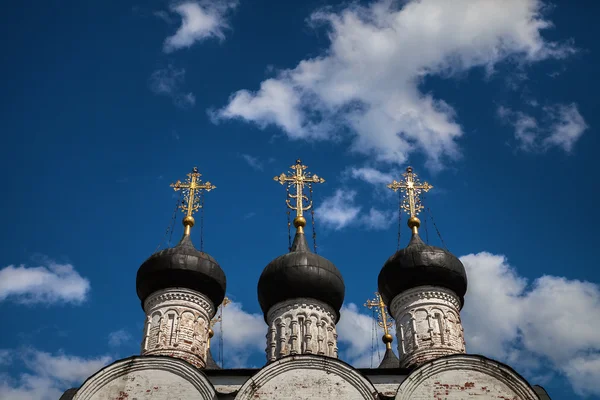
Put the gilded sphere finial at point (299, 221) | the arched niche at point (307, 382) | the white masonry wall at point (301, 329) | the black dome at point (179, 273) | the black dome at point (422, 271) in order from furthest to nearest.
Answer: the gilded sphere finial at point (299, 221)
the black dome at point (179, 273)
the black dome at point (422, 271)
the white masonry wall at point (301, 329)
the arched niche at point (307, 382)

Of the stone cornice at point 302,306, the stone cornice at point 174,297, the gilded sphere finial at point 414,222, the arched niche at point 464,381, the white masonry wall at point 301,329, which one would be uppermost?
the gilded sphere finial at point 414,222

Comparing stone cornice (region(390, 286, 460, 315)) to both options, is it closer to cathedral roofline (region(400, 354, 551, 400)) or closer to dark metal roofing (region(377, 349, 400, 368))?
cathedral roofline (region(400, 354, 551, 400))

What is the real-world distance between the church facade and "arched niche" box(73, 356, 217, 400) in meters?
0.01

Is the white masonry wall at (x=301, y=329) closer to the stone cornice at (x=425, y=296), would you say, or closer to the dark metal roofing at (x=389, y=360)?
the stone cornice at (x=425, y=296)

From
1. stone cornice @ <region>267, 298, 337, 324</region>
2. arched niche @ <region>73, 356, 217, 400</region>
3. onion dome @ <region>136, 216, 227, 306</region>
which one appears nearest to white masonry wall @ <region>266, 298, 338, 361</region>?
stone cornice @ <region>267, 298, 337, 324</region>

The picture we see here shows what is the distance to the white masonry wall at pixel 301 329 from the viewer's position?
451 inches

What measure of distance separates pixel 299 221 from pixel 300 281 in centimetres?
163

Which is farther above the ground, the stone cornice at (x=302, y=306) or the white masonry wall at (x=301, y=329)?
the stone cornice at (x=302, y=306)

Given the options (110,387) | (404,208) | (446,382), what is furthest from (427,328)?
(110,387)

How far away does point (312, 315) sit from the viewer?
11.8 m

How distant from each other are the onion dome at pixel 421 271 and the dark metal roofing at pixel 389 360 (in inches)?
133

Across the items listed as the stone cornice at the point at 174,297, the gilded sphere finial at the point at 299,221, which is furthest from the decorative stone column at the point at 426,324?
the stone cornice at the point at 174,297

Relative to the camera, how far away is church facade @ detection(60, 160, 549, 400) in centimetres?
995

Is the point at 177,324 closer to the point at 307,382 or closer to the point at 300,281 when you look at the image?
the point at 300,281
